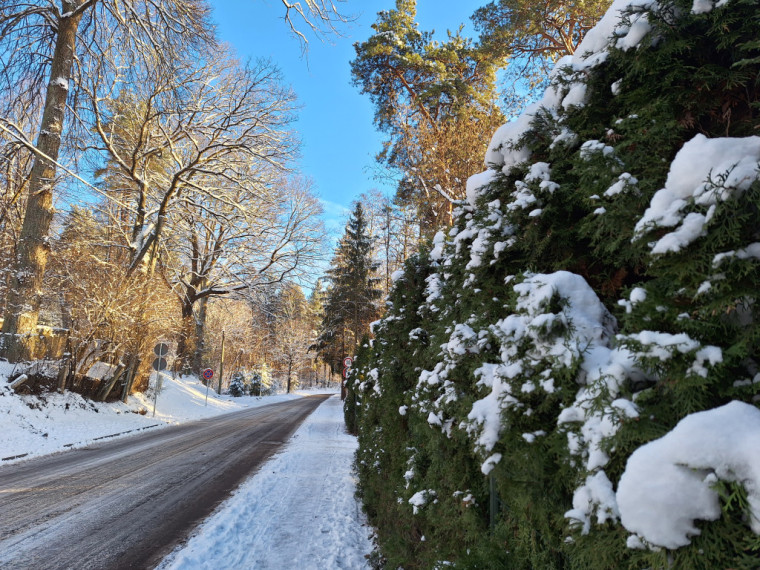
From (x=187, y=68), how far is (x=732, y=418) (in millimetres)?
16719

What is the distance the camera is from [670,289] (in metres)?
1.16

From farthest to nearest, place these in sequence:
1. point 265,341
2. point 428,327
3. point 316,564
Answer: point 265,341
point 316,564
point 428,327

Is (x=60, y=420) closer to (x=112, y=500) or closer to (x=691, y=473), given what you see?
(x=112, y=500)

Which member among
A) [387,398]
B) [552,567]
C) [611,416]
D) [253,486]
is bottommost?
[253,486]

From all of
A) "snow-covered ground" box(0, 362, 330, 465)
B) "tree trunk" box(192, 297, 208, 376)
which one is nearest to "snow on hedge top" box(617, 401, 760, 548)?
"snow-covered ground" box(0, 362, 330, 465)

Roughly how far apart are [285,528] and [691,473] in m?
4.55

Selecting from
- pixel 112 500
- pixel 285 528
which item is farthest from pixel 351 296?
pixel 285 528

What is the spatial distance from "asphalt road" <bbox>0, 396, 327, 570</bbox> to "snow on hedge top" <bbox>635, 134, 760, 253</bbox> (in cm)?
440

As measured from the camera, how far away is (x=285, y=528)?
448 centimetres

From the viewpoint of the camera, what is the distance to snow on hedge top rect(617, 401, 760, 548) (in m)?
0.85

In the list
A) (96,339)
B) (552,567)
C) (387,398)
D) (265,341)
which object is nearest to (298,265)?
(96,339)

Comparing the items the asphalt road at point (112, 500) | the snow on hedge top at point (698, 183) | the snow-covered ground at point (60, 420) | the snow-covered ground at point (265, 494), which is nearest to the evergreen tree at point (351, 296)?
the snow-covered ground at point (60, 420)

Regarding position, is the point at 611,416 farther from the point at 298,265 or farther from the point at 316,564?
the point at 298,265

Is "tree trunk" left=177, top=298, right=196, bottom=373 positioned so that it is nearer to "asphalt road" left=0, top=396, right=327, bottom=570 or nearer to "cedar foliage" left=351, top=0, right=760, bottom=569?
"asphalt road" left=0, top=396, right=327, bottom=570
